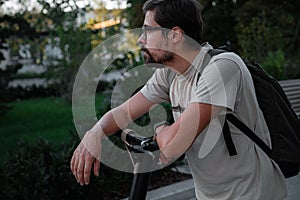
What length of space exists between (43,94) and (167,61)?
70.4ft

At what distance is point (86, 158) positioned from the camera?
167 centimetres

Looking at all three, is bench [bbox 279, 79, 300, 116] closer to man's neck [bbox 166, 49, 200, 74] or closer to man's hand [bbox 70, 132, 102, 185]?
man's neck [bbox 166, 49, 200, 74]

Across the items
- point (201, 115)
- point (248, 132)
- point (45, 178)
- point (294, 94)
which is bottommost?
point (45, 178)

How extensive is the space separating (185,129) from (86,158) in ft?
1.32

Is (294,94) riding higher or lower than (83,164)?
lower

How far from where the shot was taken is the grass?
9416 millimetres

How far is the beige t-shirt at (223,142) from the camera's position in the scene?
1542 millimetres

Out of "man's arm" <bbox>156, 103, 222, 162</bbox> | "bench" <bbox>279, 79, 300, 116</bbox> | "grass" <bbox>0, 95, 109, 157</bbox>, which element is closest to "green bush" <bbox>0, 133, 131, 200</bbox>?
"bench" <bbox>279, 79, 300, 116</bbox>

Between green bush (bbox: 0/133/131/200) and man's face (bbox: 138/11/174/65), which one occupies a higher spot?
man's face (bbox: 138/11/174/65)

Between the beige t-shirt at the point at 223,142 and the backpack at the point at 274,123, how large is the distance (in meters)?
0.02

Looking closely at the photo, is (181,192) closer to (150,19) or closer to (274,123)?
(274,123)

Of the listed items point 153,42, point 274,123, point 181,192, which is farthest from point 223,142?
point 181,192

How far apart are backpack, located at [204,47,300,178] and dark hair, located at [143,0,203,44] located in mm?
140

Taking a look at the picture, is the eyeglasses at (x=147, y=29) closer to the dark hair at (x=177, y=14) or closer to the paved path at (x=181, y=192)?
the dark hair at (x=177, y=14)
